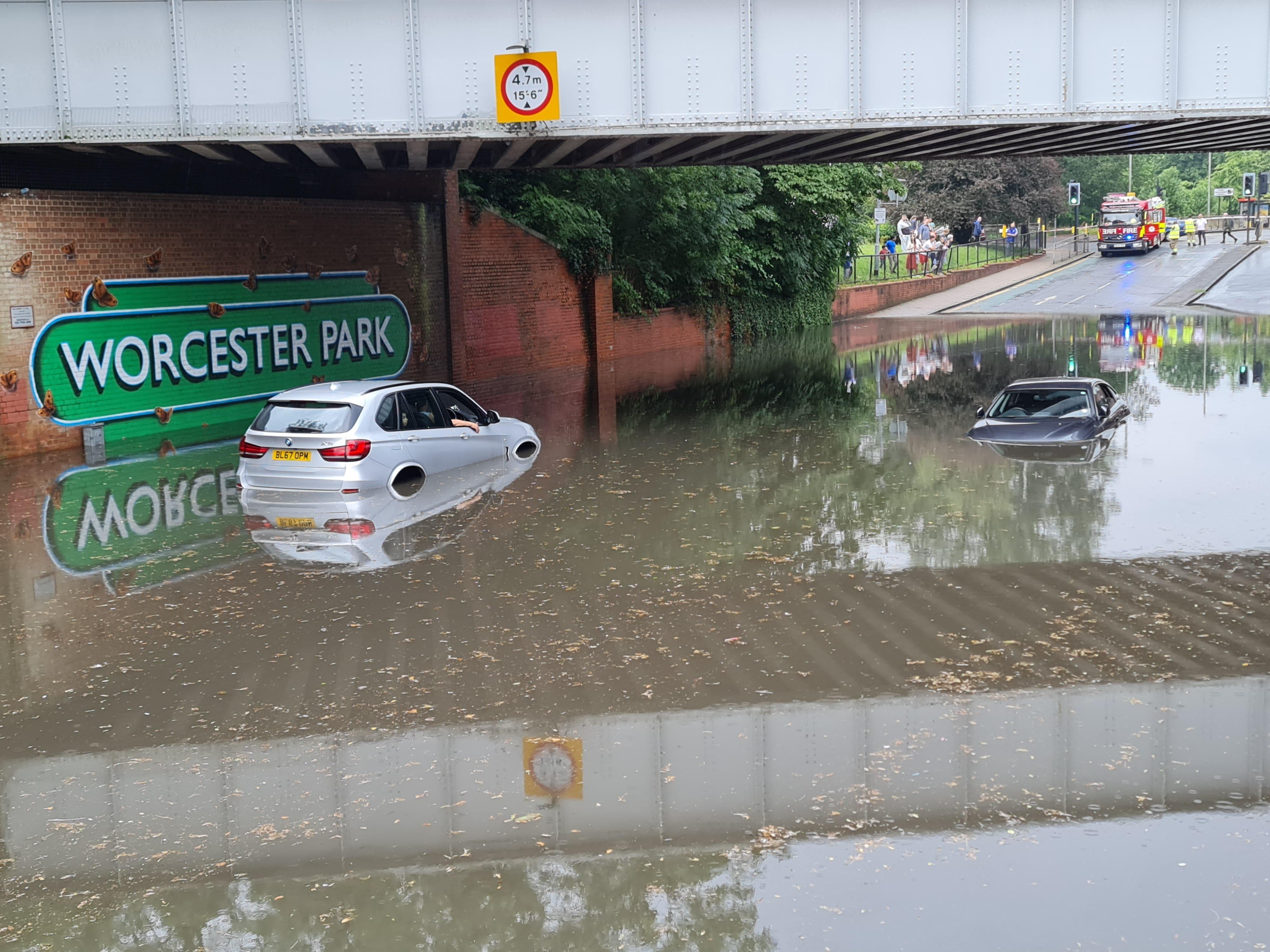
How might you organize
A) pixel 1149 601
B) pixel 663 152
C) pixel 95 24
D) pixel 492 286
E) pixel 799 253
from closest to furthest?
1. pixel 1149 601
2. pixel 95 24
3. pixel 663 152
4. pixel 492 286
5. pixel 799 253

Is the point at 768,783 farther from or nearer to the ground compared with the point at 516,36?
nearer to the ground

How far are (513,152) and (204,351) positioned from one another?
21.1 feet

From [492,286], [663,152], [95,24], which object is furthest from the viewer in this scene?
[492,286]

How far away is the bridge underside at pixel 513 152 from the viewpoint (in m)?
19.5

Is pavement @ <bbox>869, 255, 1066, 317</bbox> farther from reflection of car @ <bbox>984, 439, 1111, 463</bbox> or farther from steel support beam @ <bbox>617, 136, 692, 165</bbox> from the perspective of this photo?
reflection of car @ <bbox>984, 439, 1111, 463</bbox>

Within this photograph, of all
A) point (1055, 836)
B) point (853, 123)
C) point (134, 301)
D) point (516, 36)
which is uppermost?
point (516, 36)

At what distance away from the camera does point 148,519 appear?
14523mm

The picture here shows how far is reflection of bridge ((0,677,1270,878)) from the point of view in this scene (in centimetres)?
615

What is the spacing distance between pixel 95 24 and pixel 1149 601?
15946mm

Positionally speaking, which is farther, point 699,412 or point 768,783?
point 699,412

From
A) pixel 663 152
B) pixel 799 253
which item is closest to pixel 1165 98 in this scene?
pixel 663 152

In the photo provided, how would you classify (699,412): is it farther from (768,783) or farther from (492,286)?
(768,783)

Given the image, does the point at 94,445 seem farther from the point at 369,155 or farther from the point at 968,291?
the point at 968,291

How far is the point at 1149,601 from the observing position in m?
10.1
